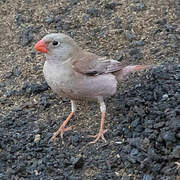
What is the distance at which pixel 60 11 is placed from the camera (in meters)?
8.36

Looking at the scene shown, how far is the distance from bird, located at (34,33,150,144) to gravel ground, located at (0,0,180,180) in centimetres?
28

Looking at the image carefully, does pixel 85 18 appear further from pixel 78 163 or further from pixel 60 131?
pixel 78 163

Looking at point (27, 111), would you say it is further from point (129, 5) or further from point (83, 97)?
point (129, 5)

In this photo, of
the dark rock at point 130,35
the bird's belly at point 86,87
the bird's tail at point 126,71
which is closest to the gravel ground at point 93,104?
the dark rock at point 130,35

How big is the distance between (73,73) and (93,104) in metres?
1.03

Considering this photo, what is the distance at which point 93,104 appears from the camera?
21.8 ft

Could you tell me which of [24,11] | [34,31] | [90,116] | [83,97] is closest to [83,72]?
[83,97]

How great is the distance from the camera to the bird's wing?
19.2 feet

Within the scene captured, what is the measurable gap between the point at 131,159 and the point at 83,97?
45.9 inches

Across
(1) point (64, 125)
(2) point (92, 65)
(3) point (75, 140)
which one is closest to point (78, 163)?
(3) point (75, 140)

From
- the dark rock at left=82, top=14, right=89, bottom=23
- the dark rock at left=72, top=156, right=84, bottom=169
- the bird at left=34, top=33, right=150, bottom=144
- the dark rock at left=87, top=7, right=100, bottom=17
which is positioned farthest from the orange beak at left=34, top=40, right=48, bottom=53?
the dark rock at left=87, top=7, right=100, bottom=17

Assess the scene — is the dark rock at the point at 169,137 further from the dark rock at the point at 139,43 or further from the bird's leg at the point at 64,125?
the dark rock at the point at 139,43

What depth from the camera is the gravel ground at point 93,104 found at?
522 cm

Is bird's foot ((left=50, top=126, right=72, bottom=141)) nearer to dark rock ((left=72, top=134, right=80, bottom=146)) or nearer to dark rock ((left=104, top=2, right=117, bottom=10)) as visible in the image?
dark rock ((left=72, top=134, right=80, bottom=146))
